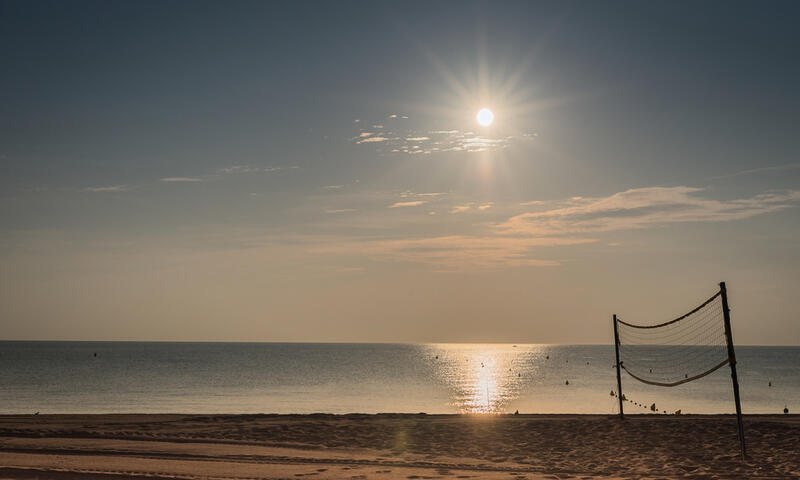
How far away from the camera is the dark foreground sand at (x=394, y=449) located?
1703cm

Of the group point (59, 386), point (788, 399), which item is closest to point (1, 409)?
point (59, 386)

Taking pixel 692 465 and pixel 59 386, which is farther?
pixel 59 386

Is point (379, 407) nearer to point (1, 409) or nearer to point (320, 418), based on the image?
point (320, 418)

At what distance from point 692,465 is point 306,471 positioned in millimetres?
10946

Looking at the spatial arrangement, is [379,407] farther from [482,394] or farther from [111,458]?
[111,458]

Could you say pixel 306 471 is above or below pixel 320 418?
below

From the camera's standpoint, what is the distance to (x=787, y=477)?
1588 cm

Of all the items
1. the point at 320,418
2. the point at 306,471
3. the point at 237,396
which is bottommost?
the point at 306,471

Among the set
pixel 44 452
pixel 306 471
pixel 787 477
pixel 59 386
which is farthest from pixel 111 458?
pixel 59 386

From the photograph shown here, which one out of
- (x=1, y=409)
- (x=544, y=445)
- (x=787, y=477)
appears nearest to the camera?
(x=787, y=477)

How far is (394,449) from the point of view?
21328 mm

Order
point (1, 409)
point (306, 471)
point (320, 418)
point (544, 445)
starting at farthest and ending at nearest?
point (1, 409) → point (320, 418) → point (544, 445) → point (306, 471)

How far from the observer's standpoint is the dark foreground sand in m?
17.0

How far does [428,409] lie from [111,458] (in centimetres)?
3248
